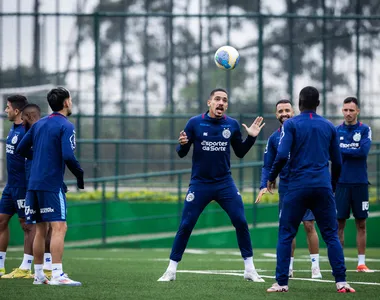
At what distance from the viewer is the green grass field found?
8.46 meters

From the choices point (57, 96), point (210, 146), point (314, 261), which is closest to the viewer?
point (57, 96)

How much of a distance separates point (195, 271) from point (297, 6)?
49.3 feet

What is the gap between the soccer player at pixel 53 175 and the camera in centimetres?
920

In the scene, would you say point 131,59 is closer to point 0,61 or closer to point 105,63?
point 105,63

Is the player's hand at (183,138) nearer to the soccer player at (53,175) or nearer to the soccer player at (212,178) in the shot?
the soccer player at (212,178)

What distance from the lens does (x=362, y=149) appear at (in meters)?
12.2

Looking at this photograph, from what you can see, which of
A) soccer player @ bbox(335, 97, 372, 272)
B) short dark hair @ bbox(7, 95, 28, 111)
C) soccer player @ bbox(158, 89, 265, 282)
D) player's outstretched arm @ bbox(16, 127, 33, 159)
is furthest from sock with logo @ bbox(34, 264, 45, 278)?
soccer player @ bbox(335, 97, 372, 272)

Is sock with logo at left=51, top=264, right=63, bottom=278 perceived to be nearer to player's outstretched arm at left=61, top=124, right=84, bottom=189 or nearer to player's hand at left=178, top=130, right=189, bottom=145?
player's outstretched arm at left=61, top=124, right=84, bottom=189

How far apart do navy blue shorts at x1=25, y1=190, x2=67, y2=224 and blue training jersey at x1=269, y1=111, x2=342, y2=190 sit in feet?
7.57

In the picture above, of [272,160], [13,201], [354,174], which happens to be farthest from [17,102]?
[354,174]

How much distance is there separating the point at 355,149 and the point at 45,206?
192 inches

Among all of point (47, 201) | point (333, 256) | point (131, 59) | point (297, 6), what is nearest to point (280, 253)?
point (333, 256)

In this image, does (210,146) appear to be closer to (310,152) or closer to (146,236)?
(310,152)

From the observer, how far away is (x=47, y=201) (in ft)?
30.3
